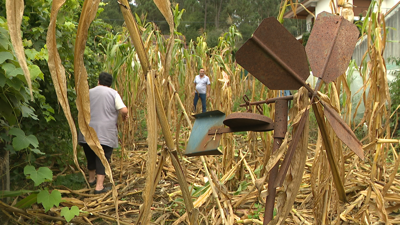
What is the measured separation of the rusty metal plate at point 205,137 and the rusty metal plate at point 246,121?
0.07 meters

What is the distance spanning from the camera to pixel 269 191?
712 millimetres

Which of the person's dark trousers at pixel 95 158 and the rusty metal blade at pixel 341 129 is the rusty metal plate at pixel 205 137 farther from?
the person's dark trousers at pixel 95 158

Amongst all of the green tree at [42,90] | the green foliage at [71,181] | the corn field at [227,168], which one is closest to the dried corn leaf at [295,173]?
the corn field at [227,168]

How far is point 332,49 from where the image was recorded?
2.30 ft

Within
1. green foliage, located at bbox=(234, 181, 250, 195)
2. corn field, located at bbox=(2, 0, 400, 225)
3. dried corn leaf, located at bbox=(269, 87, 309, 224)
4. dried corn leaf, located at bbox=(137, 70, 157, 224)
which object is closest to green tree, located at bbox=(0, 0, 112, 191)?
corn field, located at bbox=(2, 0, 400, 225)

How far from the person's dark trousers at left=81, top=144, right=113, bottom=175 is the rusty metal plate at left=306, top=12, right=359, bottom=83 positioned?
2.30m

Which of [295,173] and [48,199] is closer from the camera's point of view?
[295,173]

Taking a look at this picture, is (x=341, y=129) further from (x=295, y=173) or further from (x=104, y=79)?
(x=104, y=79)

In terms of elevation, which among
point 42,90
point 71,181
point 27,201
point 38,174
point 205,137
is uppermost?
point 42,90

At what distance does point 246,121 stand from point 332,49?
24 centimetres

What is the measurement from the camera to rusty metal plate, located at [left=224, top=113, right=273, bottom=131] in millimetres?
716

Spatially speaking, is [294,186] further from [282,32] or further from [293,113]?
[282,32]

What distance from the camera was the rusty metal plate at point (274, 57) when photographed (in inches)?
25.6

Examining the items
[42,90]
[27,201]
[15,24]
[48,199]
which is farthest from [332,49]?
[42,90]
